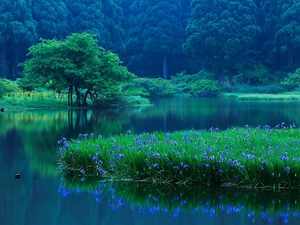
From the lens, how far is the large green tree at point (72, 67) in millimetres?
30234

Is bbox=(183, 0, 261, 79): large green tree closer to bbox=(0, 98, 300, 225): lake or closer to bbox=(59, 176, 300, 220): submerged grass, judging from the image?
bbox=(0, 98, 300, 225): lake

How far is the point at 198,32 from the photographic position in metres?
56.7

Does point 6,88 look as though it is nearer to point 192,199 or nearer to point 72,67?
point 72,67

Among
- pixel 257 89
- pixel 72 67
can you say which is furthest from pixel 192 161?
pixel 257 89

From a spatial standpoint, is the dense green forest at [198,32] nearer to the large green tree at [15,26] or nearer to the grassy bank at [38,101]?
the large green tree at [15,26]

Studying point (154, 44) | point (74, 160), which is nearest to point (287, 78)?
point (154, 44)

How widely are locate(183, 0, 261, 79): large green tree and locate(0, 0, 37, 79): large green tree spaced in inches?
683

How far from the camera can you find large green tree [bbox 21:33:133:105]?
99.2 ft

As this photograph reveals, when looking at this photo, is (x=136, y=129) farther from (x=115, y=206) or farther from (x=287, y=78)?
(x=287, y=78)

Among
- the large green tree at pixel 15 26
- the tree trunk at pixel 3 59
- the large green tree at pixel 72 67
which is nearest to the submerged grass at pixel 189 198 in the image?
the large green tree at pixel 72 67

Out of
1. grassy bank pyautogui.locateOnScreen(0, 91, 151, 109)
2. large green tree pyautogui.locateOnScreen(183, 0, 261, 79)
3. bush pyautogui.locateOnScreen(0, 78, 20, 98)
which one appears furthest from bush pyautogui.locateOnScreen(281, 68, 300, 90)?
bush pyautogui.locateOnScreen(0, 78, 20, 98)

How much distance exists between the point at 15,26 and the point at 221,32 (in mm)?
20545

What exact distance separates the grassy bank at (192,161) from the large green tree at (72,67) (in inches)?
771

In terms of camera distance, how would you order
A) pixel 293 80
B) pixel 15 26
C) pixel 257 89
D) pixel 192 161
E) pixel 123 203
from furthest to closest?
1. pixel 257 89
2. pixel 293 80
3. pixel 15 26
4. pixel 192 161
5. pixel 123 203
